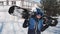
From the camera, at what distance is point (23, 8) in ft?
3.47

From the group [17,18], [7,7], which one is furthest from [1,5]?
[17,18]

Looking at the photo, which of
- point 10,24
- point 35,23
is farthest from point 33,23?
point 10,24

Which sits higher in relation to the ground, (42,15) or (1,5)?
(1,5)

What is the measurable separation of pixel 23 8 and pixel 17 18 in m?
0.11

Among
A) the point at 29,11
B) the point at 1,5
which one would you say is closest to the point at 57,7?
the point at 29,11

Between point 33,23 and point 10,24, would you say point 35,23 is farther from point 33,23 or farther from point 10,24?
point 10,24

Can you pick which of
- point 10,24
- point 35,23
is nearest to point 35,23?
point 35,23

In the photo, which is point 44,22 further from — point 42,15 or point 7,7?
point 7,7

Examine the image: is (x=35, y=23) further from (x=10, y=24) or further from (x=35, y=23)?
(x=10, y=24)

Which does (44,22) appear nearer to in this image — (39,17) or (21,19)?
(39,17)

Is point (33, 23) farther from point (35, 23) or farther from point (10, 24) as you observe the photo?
point (10, 24)

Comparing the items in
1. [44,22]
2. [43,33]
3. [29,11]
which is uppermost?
[29,11]

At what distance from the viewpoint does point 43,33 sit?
1.06 m

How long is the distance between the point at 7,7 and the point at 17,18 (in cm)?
14
